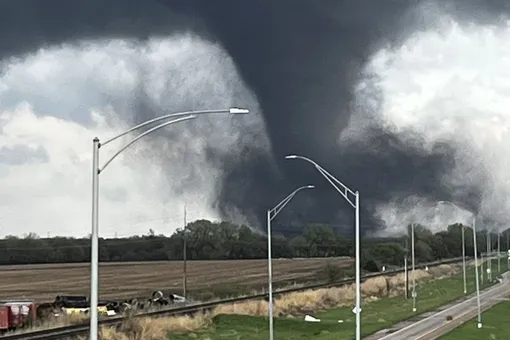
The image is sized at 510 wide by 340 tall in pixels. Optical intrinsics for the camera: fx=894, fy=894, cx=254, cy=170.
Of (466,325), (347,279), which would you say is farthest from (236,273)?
(466,325)

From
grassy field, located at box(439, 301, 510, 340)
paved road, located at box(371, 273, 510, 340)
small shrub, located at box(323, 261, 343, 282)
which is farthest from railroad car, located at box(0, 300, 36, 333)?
small shrub, located at box(323, 261, 343, 282)

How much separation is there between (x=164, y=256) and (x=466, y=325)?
11443 centimetres

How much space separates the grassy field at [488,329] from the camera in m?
76.9

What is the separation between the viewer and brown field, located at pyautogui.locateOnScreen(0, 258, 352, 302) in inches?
5074

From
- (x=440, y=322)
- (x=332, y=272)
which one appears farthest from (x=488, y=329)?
(x=332, y=272)

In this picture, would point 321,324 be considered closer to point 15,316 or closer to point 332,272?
point 15,316

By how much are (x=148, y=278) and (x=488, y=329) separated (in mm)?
80807

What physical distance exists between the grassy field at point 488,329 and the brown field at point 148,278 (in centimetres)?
4109

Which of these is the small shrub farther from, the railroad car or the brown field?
the railroad car

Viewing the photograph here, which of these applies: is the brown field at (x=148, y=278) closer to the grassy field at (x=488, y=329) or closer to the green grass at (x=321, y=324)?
the green grass at (x=321, y=324)

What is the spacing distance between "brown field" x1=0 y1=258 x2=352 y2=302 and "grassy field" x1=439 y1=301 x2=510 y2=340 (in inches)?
1618

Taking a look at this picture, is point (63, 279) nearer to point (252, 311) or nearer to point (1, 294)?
point (1, 294)

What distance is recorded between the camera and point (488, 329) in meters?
85.3

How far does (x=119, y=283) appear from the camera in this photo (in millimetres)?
145375
